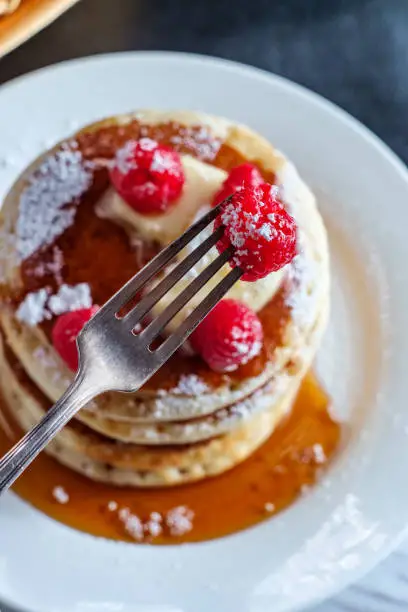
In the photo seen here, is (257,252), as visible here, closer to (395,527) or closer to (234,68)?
(395,527)

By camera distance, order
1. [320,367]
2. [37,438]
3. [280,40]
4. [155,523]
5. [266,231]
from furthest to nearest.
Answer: [280,40]
[320,367]
[155,523]
[266,231]
[37,438]

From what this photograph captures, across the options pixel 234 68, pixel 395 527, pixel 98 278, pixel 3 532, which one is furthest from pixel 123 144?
pixel 395 527

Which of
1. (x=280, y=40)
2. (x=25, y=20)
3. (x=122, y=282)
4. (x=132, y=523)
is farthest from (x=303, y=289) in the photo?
(x=280, y=40)

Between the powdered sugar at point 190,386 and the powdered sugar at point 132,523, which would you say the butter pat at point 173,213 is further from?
the powdered sugar at point 132,523

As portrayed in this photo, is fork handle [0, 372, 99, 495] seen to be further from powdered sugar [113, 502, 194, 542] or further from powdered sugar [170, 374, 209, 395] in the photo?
powdered sugar [113, 502, 194, 542]

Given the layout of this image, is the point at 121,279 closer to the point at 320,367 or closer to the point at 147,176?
the point at 147,176
